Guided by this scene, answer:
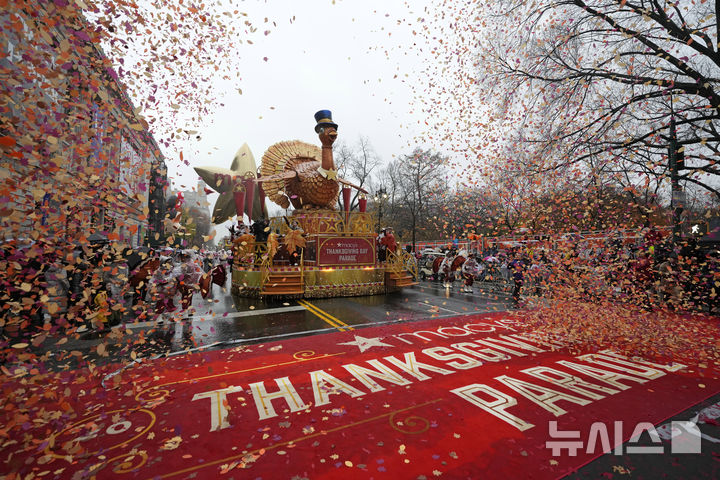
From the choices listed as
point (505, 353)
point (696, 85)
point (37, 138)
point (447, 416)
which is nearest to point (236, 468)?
point (447, 416)

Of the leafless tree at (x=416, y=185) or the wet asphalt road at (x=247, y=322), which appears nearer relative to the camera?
the wet asphalt road at (x=247, y=322)

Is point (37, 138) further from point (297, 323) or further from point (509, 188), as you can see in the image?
point (509, 188)

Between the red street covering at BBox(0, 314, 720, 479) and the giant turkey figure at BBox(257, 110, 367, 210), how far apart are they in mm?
9348

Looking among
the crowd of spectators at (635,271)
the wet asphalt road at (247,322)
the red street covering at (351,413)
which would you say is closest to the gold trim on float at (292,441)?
the red street covering at (351,413)

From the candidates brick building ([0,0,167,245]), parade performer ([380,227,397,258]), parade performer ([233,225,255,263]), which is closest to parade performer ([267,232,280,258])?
parade performer ([233,225,255,263])

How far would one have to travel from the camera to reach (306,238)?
12.8 metres

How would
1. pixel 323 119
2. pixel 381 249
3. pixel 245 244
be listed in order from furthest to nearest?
pixel 381 249 → pixel 323 119 → pixel 245 244

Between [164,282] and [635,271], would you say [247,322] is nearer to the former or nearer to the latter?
[164,282]

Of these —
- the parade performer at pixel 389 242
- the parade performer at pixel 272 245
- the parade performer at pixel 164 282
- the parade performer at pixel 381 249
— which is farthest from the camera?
the parade performer at pixel 381 249

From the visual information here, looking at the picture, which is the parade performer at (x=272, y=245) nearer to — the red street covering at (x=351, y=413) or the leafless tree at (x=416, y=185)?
the red street covering at (x=351, y=413)

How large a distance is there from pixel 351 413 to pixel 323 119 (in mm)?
12506

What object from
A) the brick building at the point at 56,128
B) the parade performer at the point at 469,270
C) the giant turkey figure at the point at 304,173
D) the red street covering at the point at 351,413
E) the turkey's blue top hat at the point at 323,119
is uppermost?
the turkey's blue top hat at the point at 323,119

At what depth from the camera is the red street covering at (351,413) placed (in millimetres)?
2623

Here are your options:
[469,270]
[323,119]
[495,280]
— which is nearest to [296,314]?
Result: [469,270]
